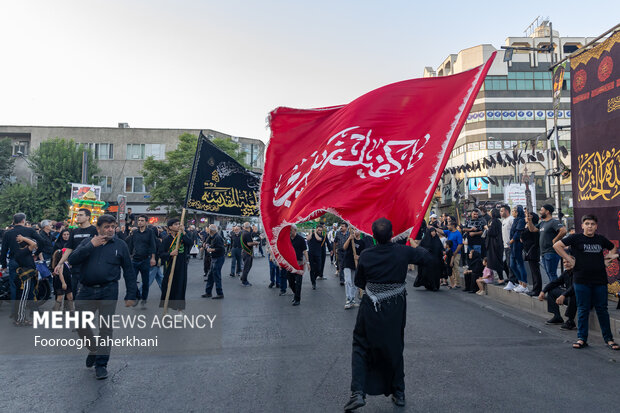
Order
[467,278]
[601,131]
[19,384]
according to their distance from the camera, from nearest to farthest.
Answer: [19,384] → [601,131] → [467,278]

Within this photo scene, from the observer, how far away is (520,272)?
8953 mm

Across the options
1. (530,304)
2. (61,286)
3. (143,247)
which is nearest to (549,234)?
(530,304)

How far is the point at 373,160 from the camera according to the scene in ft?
17.1

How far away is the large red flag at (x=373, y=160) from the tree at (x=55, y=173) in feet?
134

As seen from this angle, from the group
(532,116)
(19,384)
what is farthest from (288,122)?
(532,116)

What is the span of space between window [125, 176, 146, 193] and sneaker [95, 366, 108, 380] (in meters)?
45.7

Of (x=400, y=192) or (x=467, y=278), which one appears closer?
→ (x=400, y=192)

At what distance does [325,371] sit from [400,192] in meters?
2.19

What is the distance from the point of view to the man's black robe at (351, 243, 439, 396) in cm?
379

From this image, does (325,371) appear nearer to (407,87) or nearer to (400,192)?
(400,192)

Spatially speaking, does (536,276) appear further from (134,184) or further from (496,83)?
(496,83)

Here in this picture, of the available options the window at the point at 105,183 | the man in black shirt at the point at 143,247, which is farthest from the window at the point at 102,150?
the man in black shirt at the point at 143,247

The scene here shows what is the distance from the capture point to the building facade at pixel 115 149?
1836 inches

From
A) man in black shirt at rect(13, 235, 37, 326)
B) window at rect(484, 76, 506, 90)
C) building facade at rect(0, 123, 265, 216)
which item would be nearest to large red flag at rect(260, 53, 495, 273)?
man in black shirt at rect(13, 235, 37, 326)
